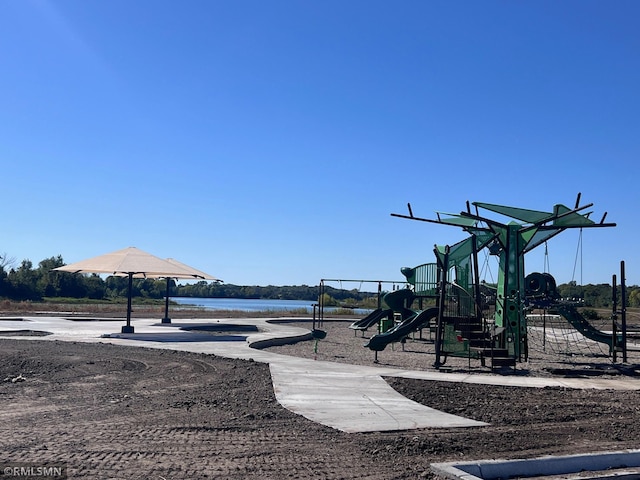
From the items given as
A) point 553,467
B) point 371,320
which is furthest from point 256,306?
point 553,467

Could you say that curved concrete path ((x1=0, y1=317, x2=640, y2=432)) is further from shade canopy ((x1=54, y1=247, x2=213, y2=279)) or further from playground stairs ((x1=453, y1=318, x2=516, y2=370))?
shade canopy ((x1=54, y1=247, x2=213, y2=279))

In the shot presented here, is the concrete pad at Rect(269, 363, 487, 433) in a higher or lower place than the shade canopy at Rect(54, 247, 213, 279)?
lower

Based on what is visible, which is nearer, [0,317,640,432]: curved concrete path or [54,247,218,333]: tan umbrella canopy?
[0,317,640,432]: curved concrete path

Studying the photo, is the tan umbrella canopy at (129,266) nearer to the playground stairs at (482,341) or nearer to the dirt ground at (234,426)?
the dirt ground at (234,426)

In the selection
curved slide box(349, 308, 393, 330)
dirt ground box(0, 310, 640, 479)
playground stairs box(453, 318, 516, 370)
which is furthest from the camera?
curved slide box(349, 308, 393, 330)

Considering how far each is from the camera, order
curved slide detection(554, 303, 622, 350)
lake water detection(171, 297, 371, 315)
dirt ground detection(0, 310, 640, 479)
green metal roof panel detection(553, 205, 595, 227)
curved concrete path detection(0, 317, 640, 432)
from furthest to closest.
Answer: lake water detection(171, 297, 371, 315), curved slide detection(554, 303, 622, 350), green metal roof panel detection(553, 205, 595, 227), curved concrete path detection(0, 317, 640, 432), dirt ground detection(0, 310, 640, 479)

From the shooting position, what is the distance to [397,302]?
73.7 feet

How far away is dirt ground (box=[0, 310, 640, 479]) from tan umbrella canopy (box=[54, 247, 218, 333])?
8.69 meters

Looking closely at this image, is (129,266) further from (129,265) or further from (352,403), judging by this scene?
(352,403)

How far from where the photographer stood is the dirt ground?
6500mm

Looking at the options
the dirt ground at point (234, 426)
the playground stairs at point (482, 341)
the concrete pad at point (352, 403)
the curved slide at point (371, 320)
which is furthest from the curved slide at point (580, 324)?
the concrete pad at point (352, 403)

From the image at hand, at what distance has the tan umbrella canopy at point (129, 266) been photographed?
2328 cm

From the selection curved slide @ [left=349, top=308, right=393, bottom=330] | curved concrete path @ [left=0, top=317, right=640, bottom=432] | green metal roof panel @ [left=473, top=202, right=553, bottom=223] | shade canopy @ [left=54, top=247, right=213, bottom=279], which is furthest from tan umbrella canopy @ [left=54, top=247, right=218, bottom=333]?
green metal roof panel @ [left=473, top=202, right=553, bottom=223]

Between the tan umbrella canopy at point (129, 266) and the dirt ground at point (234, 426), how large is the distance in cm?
869
